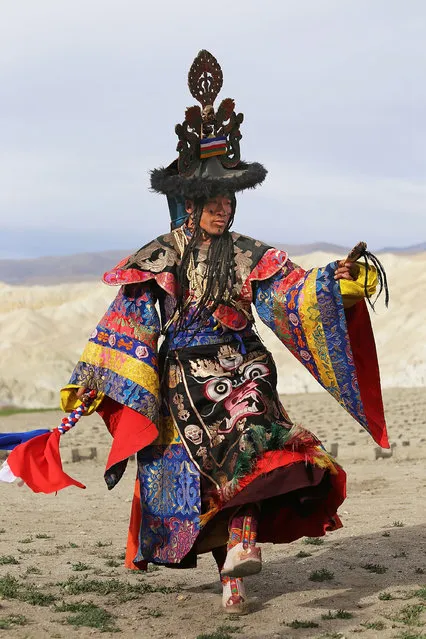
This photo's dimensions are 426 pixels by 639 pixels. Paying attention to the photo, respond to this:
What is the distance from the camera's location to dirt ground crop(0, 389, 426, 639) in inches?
193

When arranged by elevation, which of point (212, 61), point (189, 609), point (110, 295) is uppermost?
point (110, 295)

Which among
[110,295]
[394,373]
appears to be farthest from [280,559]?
[110,295]

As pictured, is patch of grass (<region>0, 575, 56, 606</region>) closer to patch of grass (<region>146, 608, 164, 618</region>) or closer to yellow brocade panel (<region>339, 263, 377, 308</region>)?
patch of grass (<region>146, 608, 164, 618</region>)

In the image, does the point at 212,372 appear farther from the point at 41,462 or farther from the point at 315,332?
the point at 41,462

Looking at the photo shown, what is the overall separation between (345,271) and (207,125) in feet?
4.11

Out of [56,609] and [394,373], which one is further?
[394,373]

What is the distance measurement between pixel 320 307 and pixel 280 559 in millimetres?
2178

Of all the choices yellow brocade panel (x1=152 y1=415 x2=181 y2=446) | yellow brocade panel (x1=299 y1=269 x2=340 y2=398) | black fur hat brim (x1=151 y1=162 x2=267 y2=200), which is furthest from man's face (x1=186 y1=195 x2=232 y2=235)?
yellow brocade panel (x1=152 y1=415 x2=181 y2=446)

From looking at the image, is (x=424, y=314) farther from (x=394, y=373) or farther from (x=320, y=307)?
(x=320, y=307)

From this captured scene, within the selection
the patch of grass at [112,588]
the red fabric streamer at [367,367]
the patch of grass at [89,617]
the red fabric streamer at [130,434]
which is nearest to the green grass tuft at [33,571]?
the patch of grass at [112,588]

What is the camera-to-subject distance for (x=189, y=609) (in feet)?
17.6

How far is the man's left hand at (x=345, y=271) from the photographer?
16.7 ft

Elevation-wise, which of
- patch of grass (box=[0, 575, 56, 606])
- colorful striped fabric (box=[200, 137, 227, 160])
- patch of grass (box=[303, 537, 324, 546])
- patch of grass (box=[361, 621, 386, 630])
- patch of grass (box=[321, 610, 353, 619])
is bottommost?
patch of grass (box=[361, 621, 386, 630])

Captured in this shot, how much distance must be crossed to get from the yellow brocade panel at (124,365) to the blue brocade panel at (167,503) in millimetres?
366
